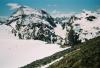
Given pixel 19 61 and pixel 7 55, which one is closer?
pixel 19 61

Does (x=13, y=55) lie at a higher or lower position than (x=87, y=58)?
lower

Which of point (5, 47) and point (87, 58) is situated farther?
point (5, 47)

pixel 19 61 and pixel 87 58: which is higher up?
pixel 87 58

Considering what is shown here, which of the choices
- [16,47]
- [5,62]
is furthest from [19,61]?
[16,47]

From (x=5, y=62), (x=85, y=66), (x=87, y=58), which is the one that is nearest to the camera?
(x=85, y=66)

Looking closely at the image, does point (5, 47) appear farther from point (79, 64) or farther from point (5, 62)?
point (79, 64)

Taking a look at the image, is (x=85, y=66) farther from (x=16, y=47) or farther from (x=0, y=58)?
(x=16, y=47)

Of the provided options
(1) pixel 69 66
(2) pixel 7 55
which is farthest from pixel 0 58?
(1) pixel 69 66

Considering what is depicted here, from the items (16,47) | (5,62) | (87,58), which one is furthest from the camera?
(16,47)

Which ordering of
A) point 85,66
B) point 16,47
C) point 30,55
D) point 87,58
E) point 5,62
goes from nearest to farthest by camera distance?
point 85,66
point 87,58
point 5,62
point 30,55
point 16,47
